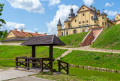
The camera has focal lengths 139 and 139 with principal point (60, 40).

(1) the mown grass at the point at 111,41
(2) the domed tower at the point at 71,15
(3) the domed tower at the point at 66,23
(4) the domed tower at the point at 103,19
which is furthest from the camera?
(2) the domed tower at the point at 71,15

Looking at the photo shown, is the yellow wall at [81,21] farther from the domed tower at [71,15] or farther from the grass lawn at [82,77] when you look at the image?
the grass lawn at [82,77]

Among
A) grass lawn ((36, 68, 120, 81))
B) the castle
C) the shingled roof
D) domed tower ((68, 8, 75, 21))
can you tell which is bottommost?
grass lawn ((36, 68, 120, 81))

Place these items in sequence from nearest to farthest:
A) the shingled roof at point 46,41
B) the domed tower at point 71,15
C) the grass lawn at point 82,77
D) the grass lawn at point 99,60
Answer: the grass lawn at point 82,77 → the shingled roof at point 46,41 → the grass lawn at point 99,60 → the domed tower at point 71,15

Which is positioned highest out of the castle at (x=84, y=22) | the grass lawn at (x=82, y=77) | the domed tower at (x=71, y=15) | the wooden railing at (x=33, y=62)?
the domed tower at (x=71, y=15)

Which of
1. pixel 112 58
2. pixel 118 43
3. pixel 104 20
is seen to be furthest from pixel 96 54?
pixel 104 20

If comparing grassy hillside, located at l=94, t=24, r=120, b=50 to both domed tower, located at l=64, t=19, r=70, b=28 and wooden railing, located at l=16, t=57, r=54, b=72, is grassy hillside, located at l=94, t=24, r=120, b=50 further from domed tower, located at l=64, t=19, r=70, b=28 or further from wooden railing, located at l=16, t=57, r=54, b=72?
domed tower, located at l=64, t=19, r=70, b=28

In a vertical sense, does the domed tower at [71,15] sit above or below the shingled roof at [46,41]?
above

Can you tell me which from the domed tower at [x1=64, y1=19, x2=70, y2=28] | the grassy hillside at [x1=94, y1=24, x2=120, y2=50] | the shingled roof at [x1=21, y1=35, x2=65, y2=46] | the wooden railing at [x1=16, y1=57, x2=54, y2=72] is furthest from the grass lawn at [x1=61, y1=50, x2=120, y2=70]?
the domed tower at [x1=64, y1=19, x2=70, y2=28]

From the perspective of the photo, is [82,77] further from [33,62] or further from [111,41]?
[111,41]

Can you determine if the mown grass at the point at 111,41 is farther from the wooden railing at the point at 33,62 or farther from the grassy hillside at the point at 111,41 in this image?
the wooden railing at the point at 33,62

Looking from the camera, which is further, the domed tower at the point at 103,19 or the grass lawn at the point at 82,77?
the domed tower at the point at 103,19

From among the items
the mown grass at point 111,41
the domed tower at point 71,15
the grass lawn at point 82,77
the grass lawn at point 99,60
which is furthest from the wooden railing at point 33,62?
the domed tower at point 71,15

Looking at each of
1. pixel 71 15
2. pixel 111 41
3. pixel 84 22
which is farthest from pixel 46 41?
pixel 71 15

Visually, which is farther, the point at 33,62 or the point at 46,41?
the point at 46,41
